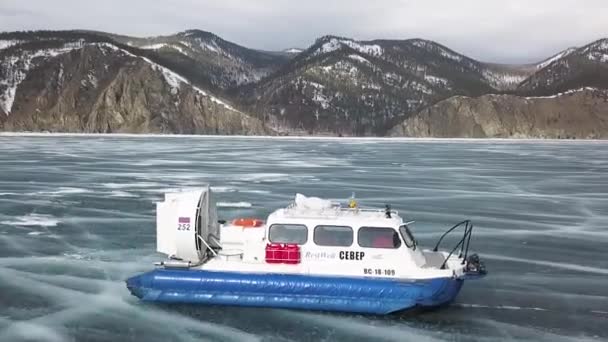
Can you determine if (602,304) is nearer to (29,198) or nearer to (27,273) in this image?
(27,273)

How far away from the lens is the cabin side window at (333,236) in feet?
38.7

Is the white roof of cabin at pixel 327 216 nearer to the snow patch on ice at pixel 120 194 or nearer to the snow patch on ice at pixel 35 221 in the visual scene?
the snow patch on ice at pixel 35 221

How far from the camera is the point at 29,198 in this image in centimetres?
2384

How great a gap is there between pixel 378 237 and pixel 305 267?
1.42 meters

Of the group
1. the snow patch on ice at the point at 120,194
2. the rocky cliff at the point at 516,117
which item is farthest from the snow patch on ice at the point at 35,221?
the rocky cliff at the point at 516,117

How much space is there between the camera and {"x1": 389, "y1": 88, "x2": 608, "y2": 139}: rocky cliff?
482ft

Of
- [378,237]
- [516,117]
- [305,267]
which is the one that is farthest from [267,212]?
[516,117]

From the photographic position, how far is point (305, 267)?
1173 centimetres

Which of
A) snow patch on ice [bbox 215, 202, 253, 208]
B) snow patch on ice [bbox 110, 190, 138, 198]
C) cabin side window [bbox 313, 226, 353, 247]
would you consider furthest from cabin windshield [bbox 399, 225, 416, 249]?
snow patch on ice [bbox 110, 190, 138, 198]

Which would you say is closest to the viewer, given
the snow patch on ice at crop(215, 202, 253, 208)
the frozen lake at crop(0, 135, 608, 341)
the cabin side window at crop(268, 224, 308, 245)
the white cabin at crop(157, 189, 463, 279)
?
the frozen lake at crop(0, 135, 608, 341)

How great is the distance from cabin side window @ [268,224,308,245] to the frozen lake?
4.26 ft

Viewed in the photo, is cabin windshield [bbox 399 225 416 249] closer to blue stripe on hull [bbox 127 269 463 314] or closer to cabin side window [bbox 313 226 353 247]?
blue stripe on hull [bbox 127 269 463 314]

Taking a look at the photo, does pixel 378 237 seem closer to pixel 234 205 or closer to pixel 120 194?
pixel 234 205

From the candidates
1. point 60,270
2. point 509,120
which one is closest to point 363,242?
point 60,270
